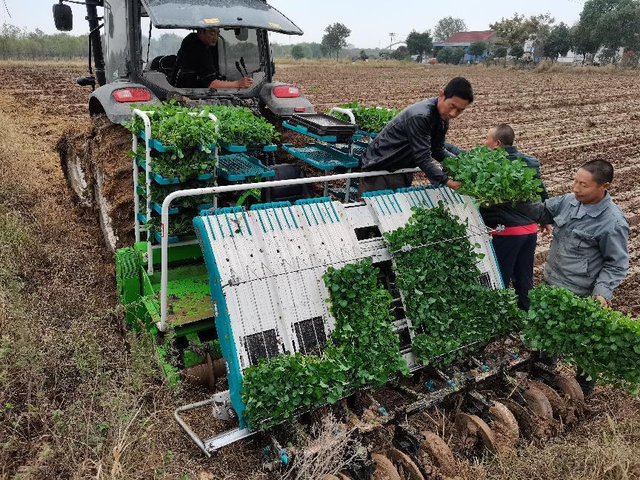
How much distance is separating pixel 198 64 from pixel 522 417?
481cm

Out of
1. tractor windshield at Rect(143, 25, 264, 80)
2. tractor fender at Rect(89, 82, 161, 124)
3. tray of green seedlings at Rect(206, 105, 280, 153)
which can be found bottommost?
tray of green seedlings at Rect(206, 105, 280, 153)

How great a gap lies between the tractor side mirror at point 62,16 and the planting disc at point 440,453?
19.9 feet

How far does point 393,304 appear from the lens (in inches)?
A: 163

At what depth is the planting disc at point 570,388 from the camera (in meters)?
4.07

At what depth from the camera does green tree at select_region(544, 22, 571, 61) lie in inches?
2125

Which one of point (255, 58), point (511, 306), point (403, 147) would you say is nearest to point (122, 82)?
point (255, 58)

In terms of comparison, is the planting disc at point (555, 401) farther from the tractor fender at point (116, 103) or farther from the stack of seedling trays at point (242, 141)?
the tractor fender at point (116, 103)

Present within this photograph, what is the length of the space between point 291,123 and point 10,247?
341 cm

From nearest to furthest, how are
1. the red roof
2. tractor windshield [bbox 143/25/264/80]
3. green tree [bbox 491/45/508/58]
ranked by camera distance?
tractor windshield [bbox 143/25/264/80]
green tree [bbox 491/45/508/58]
the red roof

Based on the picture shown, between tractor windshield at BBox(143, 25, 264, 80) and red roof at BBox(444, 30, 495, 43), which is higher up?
red roof at BBox(444, 30, 495, 43)

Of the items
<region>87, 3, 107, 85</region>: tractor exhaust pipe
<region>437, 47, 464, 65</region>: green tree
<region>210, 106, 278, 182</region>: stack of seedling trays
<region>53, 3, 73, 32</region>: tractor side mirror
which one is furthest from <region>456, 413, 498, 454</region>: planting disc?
<region>437, 47, 464, 65</region>: green tree

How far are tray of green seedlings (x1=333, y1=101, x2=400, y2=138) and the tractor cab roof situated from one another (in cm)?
114

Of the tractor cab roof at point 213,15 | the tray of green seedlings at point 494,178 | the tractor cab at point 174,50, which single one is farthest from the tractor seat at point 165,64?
the tray of green seedlings at point 494,178

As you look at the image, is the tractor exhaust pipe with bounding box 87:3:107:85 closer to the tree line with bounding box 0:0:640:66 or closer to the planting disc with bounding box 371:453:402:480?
the planting disc with bounding box 371:453:402:480
